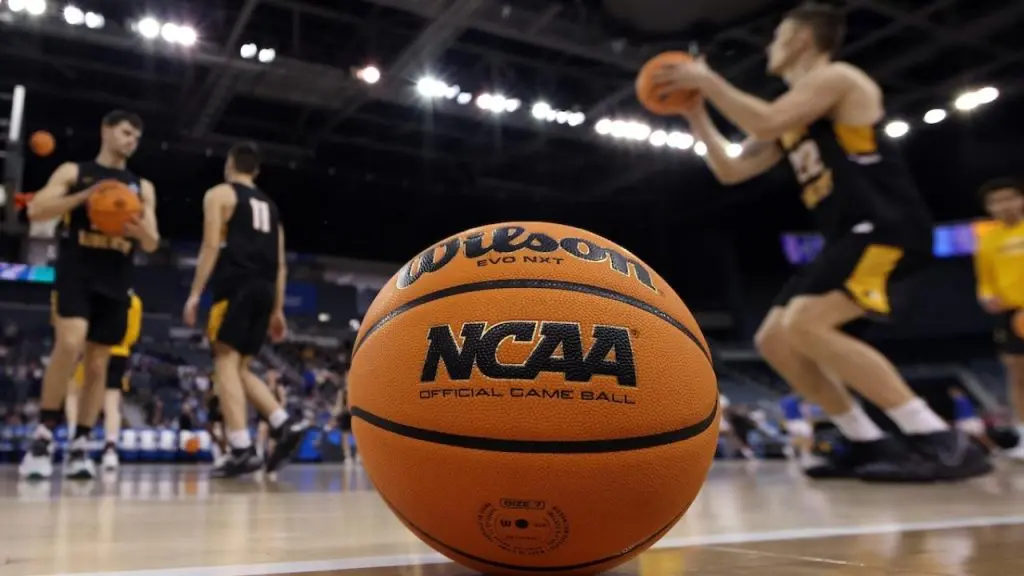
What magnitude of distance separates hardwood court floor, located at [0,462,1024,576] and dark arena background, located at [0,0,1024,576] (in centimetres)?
15

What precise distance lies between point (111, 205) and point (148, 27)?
19.8 feet

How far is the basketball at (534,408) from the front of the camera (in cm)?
100

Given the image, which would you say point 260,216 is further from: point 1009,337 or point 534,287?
point 1009,337

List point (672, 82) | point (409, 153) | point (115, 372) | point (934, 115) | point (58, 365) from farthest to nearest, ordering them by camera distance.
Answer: point (409, 153)
point (934, 115)
point (115, 372)
point (58, 365)
point (672, 82)

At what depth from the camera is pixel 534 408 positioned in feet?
3.26

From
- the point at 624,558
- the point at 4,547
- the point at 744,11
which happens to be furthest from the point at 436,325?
the point at 744,11

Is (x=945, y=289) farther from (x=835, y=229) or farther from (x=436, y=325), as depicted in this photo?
(x=436, y=325)

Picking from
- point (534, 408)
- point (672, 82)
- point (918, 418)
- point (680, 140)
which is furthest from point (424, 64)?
point (534, 408)

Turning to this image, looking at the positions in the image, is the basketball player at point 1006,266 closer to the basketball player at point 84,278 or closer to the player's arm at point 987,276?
the player's arm at point 987,276

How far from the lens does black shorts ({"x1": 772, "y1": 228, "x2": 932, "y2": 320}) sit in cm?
300

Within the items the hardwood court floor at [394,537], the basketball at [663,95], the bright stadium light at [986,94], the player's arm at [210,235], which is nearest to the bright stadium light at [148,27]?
the player's arm at [210,235]

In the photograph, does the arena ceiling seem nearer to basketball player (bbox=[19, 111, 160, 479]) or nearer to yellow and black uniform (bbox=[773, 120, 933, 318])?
yellow and black uniform (bbox=[773, 120, 933, 318])

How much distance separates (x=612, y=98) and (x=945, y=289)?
1074 cm

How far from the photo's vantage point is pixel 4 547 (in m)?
1.41
